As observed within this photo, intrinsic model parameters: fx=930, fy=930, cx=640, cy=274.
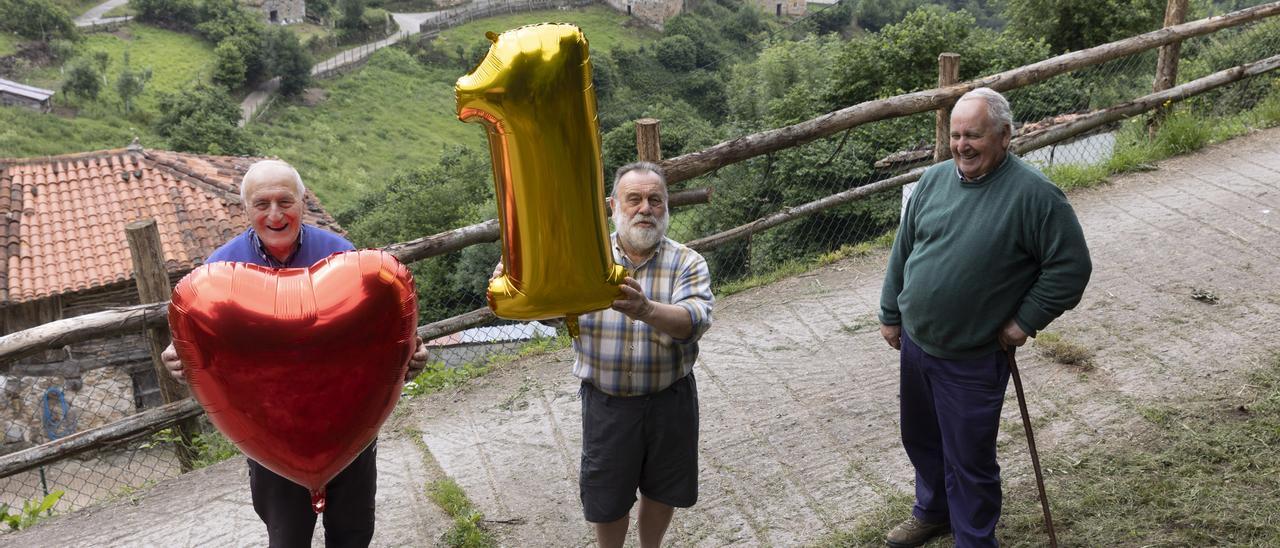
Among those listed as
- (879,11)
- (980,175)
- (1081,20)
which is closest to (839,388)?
(980,175)

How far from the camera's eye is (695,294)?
2465 mm

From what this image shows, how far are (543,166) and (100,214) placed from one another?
16.1 meters

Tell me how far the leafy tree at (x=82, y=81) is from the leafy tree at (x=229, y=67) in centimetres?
610

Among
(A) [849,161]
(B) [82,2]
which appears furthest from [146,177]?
(B) [82,2]

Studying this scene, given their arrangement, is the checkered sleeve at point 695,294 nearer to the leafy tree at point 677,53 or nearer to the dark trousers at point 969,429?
the dark trousers at point 969,429

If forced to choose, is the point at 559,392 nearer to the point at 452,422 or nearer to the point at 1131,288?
the point at 452,422

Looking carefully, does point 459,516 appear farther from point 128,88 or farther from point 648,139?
point 128,88

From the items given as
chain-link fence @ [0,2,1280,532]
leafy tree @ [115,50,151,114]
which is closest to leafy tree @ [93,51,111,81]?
leafy tree @ [115,50,151,114]

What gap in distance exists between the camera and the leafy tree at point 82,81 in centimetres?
3691

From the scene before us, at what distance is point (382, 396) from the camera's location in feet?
7.06

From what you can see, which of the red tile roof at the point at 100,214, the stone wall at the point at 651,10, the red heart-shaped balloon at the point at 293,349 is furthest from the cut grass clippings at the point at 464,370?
the stone wall at the point at 651,10

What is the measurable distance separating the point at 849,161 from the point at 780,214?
15.3ft

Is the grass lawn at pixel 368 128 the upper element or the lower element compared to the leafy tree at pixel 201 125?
lower

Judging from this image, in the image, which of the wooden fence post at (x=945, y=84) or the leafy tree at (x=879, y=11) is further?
the leafy tree at (x=879, y=11)
